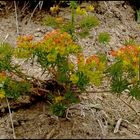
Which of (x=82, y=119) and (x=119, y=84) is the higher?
(x=119, y=84)

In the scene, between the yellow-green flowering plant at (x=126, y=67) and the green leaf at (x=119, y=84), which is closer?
the yellow-green flowering plant at (x=126, y=67)

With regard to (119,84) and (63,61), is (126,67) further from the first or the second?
(63,61)

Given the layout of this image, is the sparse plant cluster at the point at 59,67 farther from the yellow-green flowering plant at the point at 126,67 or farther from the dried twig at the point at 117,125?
the dried twig at the point at 117,125

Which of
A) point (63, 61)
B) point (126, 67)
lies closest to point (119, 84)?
point (126, 67)

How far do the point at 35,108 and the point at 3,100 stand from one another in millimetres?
207

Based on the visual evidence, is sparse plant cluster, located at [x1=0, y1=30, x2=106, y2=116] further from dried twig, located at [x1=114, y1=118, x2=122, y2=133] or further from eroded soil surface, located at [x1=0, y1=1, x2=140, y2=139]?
dried twig, located at [x1=114, y1=118, x2=122, y2=133]

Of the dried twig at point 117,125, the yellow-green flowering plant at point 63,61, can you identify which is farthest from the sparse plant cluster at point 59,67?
the dried twig at point 117,125

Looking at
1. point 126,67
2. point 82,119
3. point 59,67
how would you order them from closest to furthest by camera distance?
1. point 126,67
2. point 59,67
3. point 82,119

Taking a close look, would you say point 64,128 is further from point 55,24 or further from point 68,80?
point 55,24

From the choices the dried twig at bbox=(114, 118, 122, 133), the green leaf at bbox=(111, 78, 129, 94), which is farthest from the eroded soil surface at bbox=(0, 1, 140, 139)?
the green leaf at bbox=(111, 78, 129, 94)

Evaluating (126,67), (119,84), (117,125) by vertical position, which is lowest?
(117,125)

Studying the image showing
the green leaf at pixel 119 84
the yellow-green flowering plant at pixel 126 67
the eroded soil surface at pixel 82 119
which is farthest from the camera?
the eroded soil surface at pixel 82 119

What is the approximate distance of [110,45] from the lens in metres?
3.78

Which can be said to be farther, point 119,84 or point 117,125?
point 117,125
